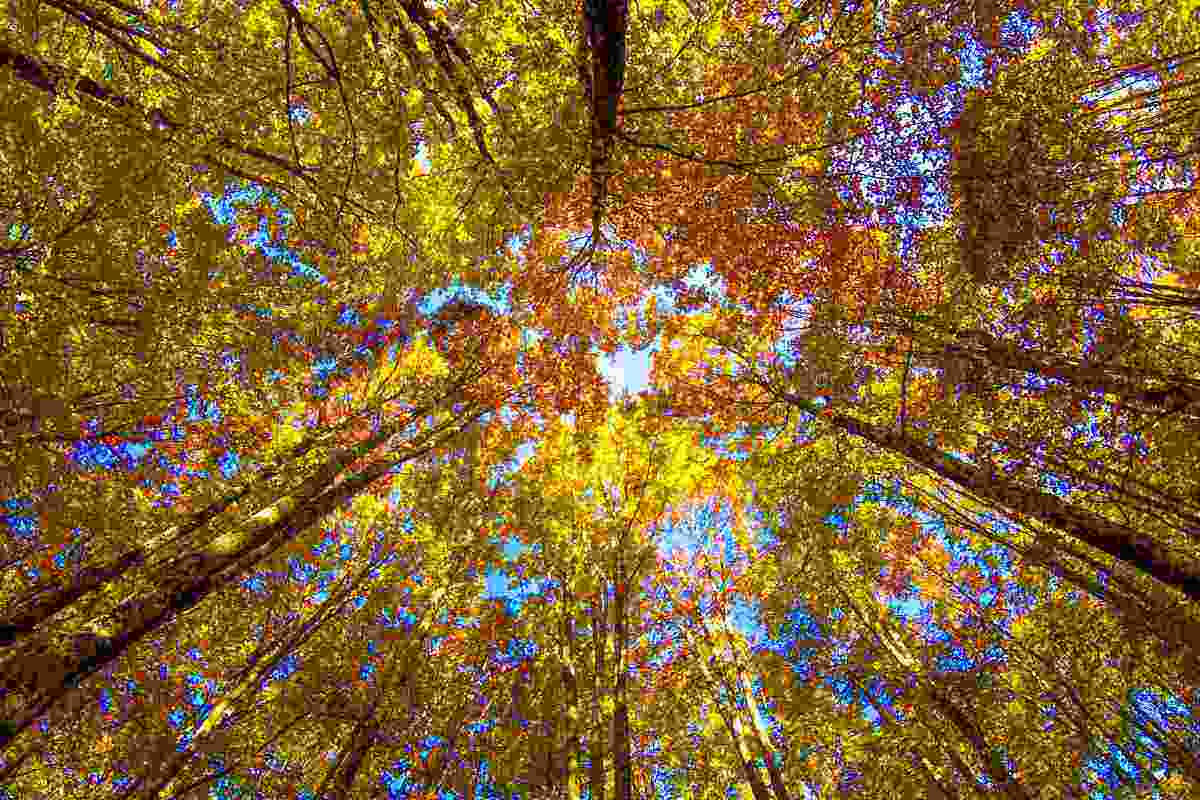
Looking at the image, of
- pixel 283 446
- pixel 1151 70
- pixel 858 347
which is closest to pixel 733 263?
pixel 858 347

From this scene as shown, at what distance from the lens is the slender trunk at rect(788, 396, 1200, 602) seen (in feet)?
11.8

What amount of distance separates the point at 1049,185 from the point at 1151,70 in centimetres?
132

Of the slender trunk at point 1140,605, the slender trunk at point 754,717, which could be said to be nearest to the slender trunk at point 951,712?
the slender trunk at point 1140,605

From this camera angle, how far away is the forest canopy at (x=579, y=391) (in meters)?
4.97

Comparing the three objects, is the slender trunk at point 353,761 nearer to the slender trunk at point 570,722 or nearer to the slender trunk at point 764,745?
the slender trunk at point 570,722

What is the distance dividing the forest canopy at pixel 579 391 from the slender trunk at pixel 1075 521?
35 millimetres

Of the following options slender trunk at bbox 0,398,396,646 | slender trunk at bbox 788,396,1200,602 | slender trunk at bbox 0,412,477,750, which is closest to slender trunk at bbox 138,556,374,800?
slender trunk at bbox 0,398,396,646

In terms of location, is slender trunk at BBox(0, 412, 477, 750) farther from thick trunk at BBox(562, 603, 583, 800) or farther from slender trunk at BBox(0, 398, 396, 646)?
thick trunk at BBox(562, 603, 583, 800)

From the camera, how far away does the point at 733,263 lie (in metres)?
9.43

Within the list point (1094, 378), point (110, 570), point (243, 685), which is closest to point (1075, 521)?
point (1094, 378)

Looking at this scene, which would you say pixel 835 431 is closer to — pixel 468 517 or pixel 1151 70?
pixel 1151 70

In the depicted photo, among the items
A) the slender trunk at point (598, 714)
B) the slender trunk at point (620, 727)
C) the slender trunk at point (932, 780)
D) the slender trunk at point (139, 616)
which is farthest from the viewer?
the slender trunk at point (932, 780)

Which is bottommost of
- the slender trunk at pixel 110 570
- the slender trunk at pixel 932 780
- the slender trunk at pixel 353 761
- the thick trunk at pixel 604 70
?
the slender trunk at pixel 932 780

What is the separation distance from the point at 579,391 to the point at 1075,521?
8.74 metres
